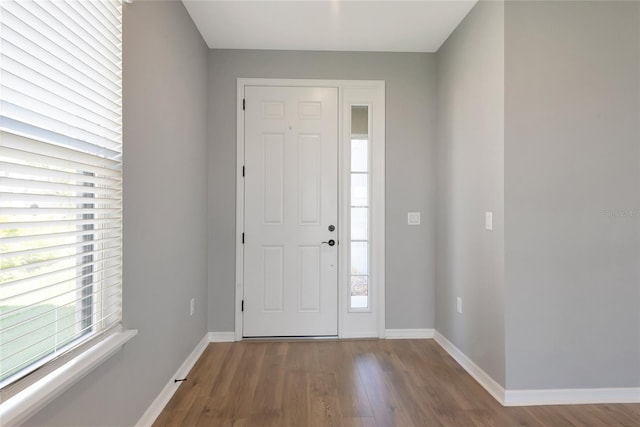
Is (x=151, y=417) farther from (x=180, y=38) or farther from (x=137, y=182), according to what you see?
(x=180, y=38)

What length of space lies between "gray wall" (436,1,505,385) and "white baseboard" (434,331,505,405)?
40mm

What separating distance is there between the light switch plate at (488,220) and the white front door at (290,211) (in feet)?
4.16

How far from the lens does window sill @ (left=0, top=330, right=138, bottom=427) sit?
0.96 m

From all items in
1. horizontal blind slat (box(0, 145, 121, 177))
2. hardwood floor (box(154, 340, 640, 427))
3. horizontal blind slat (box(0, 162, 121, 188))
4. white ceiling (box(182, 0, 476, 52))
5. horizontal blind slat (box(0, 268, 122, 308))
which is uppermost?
white ceiling (box(182, 0, 476, 52))

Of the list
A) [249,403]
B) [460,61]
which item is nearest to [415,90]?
[460,61]

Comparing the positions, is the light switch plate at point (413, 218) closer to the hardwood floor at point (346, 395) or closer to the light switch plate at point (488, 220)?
the light switch plate at point (488, 220)

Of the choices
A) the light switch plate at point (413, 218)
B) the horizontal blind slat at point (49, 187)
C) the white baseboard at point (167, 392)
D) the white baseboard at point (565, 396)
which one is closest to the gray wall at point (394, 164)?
the light switch plate at point (413, 218)

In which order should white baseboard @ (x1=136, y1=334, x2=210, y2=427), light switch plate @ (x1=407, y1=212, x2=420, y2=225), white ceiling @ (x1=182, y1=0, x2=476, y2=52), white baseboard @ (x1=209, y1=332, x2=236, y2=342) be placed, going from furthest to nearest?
light switch plate @ (x1=407, y1=212, x2=420, y2=225) → white baseboard @ (x1=209, y1=332, x2=236, y2=342) → white ceiling @ (x1=182, y1=0, x2=476, y2=52) → white baseboard @ (x1=136, y1=334, x2=210, y2=427)

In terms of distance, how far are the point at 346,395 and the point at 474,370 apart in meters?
0.96

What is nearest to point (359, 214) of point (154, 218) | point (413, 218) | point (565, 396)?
point (413, 218)

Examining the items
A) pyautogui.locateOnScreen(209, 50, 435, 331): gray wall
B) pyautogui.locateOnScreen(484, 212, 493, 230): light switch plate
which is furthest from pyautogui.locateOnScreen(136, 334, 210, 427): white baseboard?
pyautogui.locateOnScreen(484, 212, 493, 230): light switch plate

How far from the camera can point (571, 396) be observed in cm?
209

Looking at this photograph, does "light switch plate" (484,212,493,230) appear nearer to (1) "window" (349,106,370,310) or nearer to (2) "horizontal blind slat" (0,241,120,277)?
(1) "window" (349,106,370,310)

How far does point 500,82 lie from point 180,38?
2119 mm
